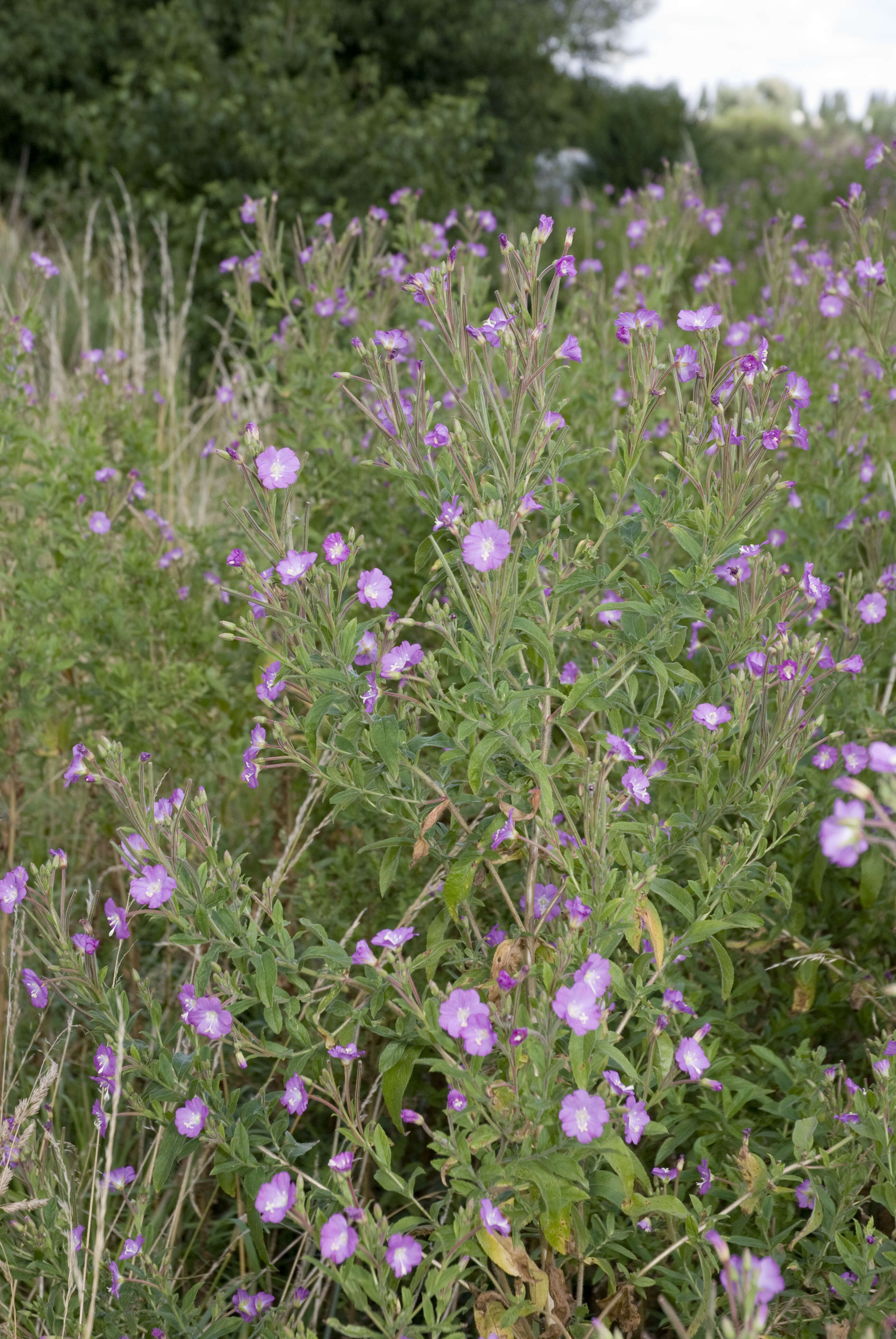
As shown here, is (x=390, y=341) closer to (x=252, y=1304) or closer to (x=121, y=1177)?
(x=121, y=1177)

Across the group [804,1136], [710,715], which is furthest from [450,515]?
[804,1136]

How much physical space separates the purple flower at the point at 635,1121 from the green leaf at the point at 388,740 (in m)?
0.63

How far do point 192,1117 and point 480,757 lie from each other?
73 cm

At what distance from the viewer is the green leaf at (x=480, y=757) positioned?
1.65 metres

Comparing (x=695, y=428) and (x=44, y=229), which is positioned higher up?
(x=695, y=428)

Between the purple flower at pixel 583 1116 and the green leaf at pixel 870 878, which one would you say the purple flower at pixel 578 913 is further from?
the green leaf at pixel 870 878

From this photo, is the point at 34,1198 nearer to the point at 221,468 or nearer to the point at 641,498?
the point at 641,498

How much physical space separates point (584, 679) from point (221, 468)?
4.27 m

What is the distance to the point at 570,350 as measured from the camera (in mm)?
1896

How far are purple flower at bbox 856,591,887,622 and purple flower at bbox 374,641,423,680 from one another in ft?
3.79

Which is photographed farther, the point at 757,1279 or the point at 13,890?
the point at 13,890

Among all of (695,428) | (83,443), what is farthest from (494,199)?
(695,428)

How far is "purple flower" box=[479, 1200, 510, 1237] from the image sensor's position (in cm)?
155

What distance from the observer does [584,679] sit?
1.84 metres
